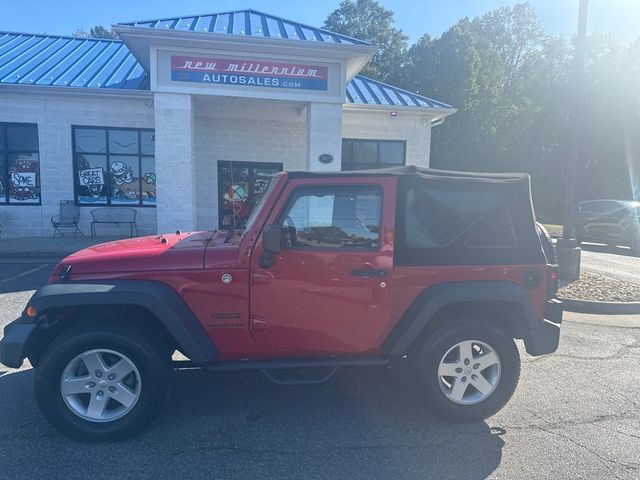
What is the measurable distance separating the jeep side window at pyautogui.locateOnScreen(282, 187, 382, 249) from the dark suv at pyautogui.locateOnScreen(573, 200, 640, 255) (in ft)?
45.9

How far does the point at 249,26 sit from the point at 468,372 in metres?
10.6

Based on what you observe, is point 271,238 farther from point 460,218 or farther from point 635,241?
point 635,241

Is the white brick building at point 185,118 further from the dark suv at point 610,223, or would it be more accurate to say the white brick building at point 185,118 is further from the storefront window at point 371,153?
the dark suv at point 610,223

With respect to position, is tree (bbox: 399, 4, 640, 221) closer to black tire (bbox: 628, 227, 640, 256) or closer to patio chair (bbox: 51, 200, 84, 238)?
black tire (bbox: 628, 227, 640, 256)

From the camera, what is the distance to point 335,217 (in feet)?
10.7

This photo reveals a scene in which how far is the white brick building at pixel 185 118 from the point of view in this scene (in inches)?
398

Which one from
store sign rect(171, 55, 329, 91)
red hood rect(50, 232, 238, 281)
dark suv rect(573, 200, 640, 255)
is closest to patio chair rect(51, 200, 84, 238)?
store sign rect(171, 55, 329, 91)

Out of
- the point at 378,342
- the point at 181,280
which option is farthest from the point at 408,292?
the point at 181,280

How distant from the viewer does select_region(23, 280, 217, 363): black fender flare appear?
2920 millimetres

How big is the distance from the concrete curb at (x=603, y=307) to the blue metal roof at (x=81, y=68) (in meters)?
8.32

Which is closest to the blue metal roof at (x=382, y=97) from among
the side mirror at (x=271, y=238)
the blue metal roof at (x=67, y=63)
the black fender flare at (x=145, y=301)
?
the blue metal roof at (x=67, y=63)

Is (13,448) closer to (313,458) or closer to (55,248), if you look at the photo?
(313,458)

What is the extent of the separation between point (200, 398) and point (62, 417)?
3.35ft

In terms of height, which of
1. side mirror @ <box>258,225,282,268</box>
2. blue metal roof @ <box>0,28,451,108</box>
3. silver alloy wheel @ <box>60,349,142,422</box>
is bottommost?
silver alloy wheel @ <box>60,349,142,422</box>
